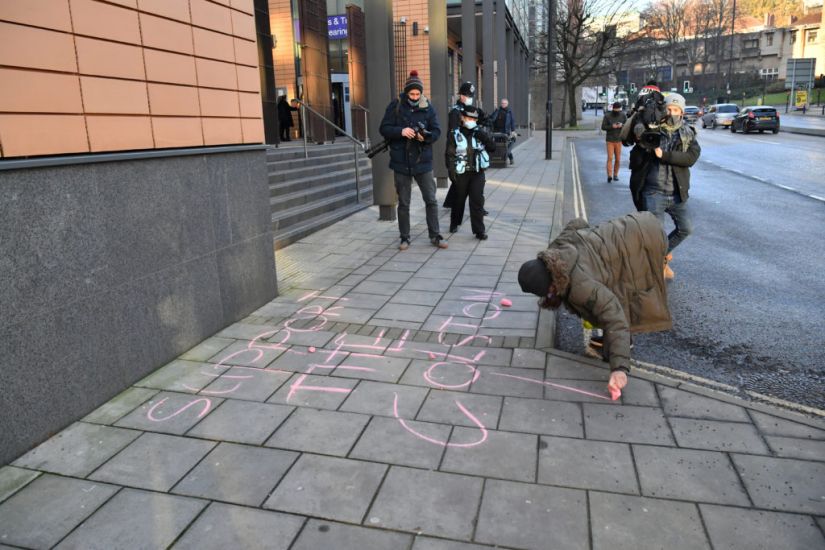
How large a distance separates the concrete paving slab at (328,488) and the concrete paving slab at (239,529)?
0.25 ft

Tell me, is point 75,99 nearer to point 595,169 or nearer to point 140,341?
point 140,341

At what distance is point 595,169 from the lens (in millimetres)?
18000

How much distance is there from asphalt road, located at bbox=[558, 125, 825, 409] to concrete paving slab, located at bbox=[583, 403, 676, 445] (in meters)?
0.95

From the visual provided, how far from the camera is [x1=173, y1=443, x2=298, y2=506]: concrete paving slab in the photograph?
272 cm

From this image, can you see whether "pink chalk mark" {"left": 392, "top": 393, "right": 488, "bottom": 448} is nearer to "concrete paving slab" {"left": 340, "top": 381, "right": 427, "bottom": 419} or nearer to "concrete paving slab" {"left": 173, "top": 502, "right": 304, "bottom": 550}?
"concrete paving slab" {"left": 340, "top": 381, "right": 427, "bottom": 419}

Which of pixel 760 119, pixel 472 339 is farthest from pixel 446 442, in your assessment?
pixel 760 119

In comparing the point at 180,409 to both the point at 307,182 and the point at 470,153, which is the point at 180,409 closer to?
the point at 470,153

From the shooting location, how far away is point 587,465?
2.89 m

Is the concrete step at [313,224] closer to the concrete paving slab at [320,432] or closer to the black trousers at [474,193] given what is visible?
the black trousers at [474,193]

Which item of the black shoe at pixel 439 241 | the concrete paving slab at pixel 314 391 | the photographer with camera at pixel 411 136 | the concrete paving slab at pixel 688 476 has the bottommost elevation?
the concrete paving slab at pixel 688 476

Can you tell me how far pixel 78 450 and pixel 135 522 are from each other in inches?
32.8

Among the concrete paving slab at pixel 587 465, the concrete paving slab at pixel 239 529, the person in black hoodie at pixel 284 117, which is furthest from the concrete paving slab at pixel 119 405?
the person in black hoodie at pixel 284 117

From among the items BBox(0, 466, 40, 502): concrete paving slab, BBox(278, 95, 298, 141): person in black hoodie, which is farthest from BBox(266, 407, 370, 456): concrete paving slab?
BBox(278, 95, 298, 141): person in black hoodie

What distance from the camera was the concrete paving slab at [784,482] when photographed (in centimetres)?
257
